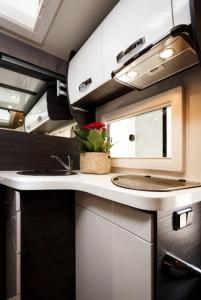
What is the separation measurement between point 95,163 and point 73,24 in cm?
101

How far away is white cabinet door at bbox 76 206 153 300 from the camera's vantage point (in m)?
0.51

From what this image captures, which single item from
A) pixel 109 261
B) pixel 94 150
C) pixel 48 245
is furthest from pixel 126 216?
pixel 94 150

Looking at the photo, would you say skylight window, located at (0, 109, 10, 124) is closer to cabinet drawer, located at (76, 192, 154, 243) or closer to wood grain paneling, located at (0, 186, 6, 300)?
wood grain paneling, located at (0, 186, 6, 300)

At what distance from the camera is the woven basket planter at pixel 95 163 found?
44.7 inches

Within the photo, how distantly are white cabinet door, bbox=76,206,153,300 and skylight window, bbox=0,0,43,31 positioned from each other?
1280 millimetres

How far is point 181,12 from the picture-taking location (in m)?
0.57

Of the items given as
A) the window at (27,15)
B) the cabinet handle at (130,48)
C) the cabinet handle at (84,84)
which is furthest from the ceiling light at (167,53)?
the window at (27,15)

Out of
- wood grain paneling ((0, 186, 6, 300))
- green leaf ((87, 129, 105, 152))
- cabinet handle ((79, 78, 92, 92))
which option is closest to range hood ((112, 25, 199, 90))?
cabinet handle ((79, 78, 92, 92))

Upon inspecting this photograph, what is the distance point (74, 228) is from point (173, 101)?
2.96 feet

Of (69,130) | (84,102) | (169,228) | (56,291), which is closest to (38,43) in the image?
(84,102)

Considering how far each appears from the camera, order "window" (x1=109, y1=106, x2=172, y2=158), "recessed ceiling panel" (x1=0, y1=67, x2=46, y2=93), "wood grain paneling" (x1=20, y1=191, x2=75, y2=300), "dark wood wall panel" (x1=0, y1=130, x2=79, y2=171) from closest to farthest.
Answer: "wood grain paneling" (x1=20, y1=191, x2=75, y2=300)
"window" (x1=109, y1=106, x2=172, y2=158)
"dark wood wall panel" (x1=0, y1=130, x2=79, y2=171)
"recessed ceiling panel" (x1=0, y1=67, x2=46, y2=93)

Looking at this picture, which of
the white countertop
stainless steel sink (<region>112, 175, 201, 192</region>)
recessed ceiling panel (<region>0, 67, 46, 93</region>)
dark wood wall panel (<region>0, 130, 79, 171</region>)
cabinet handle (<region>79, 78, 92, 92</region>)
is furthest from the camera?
recessed ceiling panel (<region>0, 67, 46, 93</region>)

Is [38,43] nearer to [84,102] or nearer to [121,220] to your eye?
[84,102]

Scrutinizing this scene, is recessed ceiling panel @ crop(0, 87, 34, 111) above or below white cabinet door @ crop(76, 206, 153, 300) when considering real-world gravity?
above
